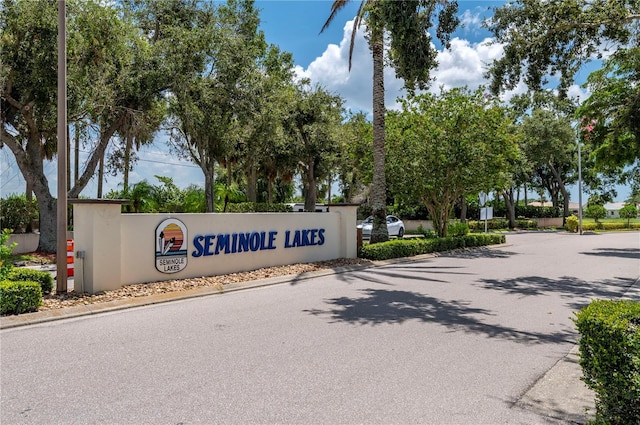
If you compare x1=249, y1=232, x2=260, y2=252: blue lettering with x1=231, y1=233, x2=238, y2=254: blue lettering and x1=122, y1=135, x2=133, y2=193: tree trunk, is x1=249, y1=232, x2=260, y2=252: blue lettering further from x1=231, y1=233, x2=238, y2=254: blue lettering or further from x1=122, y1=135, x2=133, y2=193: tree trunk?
x1=122, y1=135, x2=133, y2=193: tree trunk

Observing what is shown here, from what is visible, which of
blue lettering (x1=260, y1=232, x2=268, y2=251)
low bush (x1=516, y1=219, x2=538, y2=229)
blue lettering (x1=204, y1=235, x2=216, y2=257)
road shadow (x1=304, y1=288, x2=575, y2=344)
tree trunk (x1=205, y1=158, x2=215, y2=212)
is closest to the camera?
road shadow (x1=304, y1=288, x2=575, y2=344)

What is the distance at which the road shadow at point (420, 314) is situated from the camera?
6449 millimetres

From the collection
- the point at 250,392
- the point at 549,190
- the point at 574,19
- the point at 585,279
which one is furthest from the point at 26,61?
the point at 549,190

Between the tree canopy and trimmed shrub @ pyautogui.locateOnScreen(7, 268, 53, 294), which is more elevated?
the tree canopy

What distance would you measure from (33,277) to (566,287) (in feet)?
38.1

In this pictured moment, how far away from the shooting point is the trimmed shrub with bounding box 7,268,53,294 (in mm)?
8023

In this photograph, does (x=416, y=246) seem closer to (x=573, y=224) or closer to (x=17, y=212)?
(x=17, y=212)

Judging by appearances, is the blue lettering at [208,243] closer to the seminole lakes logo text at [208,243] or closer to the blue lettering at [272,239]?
the seminole lakes logo text at [208,243]

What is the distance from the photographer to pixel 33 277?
8.23 m

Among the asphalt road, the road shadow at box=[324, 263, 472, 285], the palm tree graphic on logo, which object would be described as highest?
the palm tree graphic on logo

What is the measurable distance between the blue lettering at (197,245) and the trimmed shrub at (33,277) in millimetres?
3093

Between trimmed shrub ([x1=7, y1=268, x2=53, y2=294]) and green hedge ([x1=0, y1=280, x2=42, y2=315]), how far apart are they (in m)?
0.45

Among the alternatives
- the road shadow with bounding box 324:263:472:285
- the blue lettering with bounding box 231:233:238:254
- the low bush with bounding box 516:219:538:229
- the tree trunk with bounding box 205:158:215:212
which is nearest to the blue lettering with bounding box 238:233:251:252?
the blue lettering with bounding box 231:233:238:254

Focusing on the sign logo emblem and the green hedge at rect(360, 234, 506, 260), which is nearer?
the sign logo emblem
